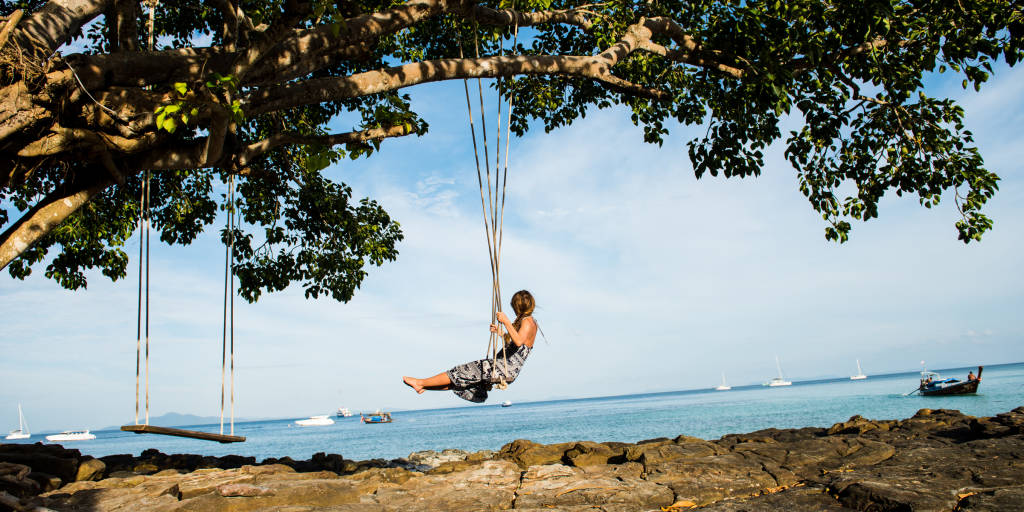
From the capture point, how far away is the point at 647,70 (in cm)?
918

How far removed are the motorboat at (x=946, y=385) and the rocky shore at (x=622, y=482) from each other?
31277 millimetres

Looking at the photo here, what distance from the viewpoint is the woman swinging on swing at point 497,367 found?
5.59 metres

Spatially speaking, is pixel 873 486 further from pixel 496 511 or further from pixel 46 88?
pixel 46 88

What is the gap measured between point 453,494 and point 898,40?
23.1ft

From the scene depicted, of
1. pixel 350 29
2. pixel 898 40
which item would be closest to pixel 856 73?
pixel 898 40

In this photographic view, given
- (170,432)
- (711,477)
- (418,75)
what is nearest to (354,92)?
(418,75)

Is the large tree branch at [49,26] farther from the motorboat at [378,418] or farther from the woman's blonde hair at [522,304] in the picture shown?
the motorboat at [378,418]

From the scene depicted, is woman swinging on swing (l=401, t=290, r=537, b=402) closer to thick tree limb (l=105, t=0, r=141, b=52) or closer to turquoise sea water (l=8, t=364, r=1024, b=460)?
thick tree limb (l=105, t=0, r=141, b=52)

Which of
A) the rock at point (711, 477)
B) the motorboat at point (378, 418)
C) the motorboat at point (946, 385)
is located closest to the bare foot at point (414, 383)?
the rock at point (711, 477)

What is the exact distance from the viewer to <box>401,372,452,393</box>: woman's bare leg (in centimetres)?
558

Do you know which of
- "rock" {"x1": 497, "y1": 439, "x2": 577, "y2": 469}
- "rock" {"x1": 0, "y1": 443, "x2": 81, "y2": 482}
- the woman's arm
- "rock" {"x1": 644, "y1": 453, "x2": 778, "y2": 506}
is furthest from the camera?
"rock" {"x1": 497, "y1": 439, "x2": 577, "y2": 469}

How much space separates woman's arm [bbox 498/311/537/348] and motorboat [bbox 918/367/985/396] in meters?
38.1

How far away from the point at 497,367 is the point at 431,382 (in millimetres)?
595

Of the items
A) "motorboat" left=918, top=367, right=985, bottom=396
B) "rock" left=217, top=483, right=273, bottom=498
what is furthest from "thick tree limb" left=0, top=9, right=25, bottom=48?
"motorboat" left=918, top=367, right=985, bottom=396
